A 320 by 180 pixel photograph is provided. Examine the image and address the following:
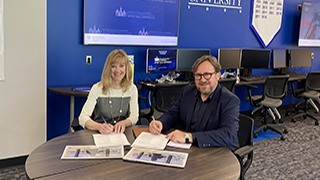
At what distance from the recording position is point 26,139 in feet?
11.3

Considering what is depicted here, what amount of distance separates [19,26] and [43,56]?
38 centimetres

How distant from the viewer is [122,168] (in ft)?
5.39

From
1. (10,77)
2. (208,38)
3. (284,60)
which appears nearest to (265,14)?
(284,60)

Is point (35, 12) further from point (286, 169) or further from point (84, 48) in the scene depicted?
point (286, 169)

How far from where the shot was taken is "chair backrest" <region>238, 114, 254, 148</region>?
91.4 inches

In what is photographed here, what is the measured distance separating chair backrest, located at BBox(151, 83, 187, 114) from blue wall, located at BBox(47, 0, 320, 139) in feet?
3.11

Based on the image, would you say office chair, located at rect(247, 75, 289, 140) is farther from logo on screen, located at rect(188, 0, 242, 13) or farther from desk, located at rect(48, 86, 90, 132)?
desk, located at rect(48, 86, 90, 132)

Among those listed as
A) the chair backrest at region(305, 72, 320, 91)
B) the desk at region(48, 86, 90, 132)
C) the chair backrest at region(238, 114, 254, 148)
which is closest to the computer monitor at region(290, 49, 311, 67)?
the chair backrest at region(305, 72, 320, 91)

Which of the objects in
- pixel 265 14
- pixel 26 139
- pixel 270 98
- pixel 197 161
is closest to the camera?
pixel 197 161

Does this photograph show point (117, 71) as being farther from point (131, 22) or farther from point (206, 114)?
point (131, 22)

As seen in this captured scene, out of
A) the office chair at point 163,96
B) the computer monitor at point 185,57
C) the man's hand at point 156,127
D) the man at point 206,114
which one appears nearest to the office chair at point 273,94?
the computer monitor at point 185,57

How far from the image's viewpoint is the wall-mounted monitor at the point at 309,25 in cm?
634

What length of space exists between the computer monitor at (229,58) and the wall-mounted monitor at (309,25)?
6.11 feet

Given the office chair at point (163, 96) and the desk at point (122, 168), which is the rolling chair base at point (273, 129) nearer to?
the office chair at point (163, 96)
